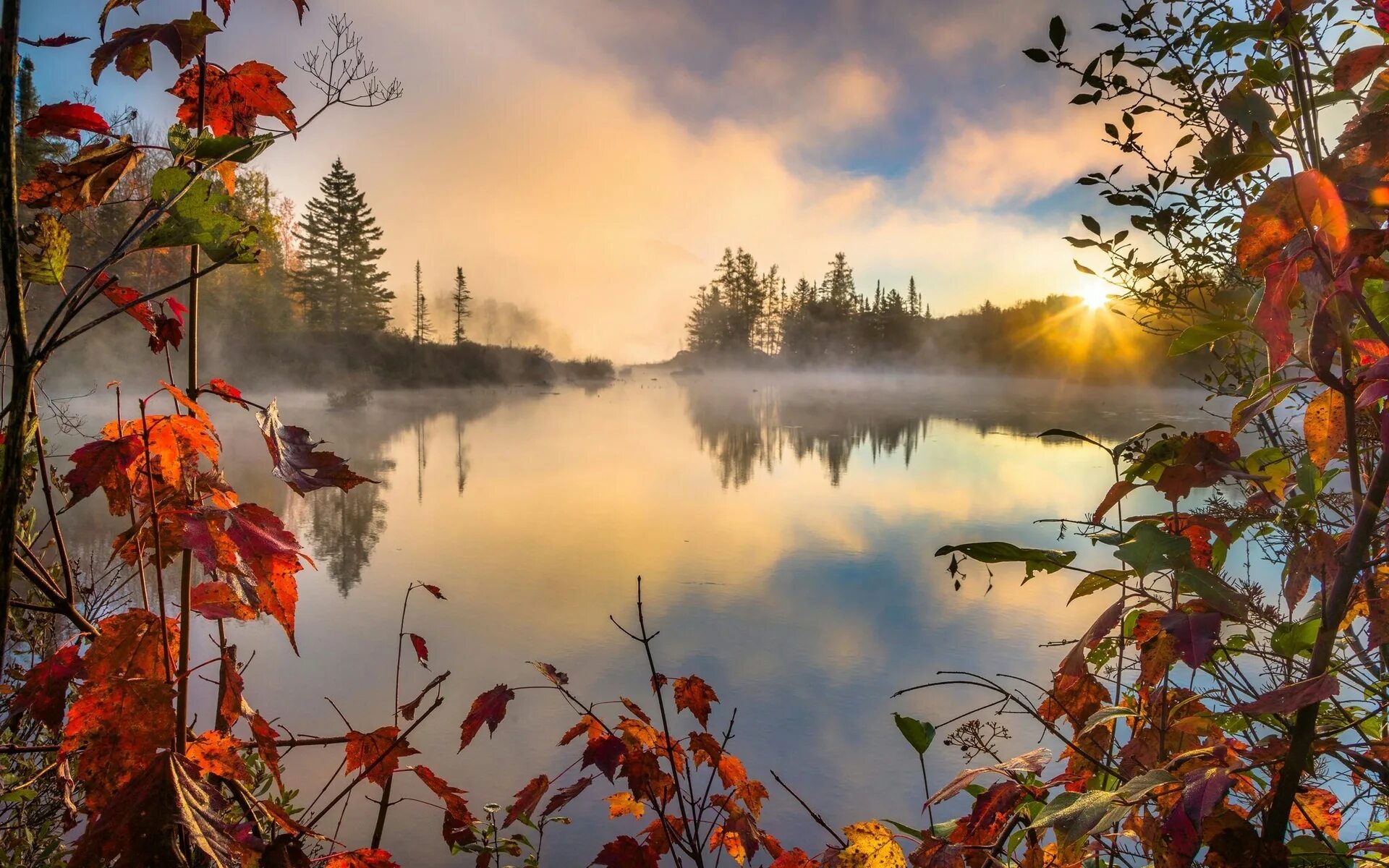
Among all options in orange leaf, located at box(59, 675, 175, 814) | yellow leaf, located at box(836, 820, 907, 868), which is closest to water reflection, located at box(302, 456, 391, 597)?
orange leaf, located at box(59, 675, 175, 814)

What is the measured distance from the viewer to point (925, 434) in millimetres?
15750

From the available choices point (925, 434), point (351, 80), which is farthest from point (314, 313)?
point (351, 80)

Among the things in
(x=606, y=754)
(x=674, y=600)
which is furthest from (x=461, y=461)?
(x=606, y=754)

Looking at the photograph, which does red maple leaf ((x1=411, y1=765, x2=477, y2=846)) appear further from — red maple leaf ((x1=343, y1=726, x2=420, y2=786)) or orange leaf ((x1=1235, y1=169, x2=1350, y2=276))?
orange leaf ((x1=1235, y1=169, x2=1350, y2=276))

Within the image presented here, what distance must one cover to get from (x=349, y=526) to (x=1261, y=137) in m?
8.05

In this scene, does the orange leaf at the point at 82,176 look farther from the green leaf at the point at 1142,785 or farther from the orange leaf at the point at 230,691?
the green leaf at the point at 1142,785

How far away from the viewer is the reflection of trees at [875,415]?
43.3 feet

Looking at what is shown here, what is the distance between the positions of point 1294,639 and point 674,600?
4.66 metres

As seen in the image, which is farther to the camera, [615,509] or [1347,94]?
[615,509]

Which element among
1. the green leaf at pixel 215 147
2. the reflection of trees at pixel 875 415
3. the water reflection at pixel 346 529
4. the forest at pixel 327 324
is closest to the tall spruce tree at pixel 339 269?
the forest at pixel 327 324

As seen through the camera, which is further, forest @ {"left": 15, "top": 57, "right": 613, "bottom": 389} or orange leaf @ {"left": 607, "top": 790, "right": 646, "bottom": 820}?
forest @ {"left": 15, "top": 57, "right": 613, "bottom": 389}

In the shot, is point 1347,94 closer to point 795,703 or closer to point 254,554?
point 254,554

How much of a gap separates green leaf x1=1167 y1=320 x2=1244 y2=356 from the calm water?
2661 mm

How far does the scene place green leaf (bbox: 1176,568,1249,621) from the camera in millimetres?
→ 639
